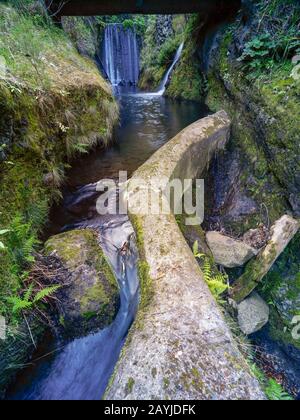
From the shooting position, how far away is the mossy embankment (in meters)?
2.85

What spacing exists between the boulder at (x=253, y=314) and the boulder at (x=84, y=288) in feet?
5.71

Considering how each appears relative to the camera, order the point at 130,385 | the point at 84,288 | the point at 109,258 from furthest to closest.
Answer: the point at 109,258, the point at 84,288, the point at 130,385

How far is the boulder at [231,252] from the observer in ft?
12.6

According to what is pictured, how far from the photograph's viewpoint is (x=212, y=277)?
10.9ft

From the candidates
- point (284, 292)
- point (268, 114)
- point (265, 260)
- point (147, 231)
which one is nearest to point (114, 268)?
point (147, 231)

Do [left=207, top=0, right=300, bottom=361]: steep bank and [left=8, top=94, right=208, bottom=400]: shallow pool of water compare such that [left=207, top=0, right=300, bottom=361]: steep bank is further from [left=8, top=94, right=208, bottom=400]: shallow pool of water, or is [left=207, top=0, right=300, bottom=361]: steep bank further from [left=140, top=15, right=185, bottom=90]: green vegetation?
[left=140, top=15, right=185, bottom=90]: green vegetation

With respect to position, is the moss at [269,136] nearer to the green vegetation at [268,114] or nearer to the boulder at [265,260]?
the green vegetation at [268,114]

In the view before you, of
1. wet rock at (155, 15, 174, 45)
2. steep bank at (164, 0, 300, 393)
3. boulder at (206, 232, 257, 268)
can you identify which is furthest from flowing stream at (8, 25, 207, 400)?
wet rock at (155, 15, 174, 45)

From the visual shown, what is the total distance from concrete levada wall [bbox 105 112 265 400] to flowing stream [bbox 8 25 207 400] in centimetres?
72

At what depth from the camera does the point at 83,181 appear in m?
4.96

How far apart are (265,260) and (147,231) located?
6.09ft

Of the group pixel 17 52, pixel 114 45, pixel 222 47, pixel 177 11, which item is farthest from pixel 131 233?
pixel 114 45

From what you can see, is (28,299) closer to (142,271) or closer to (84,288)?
(84,288)
